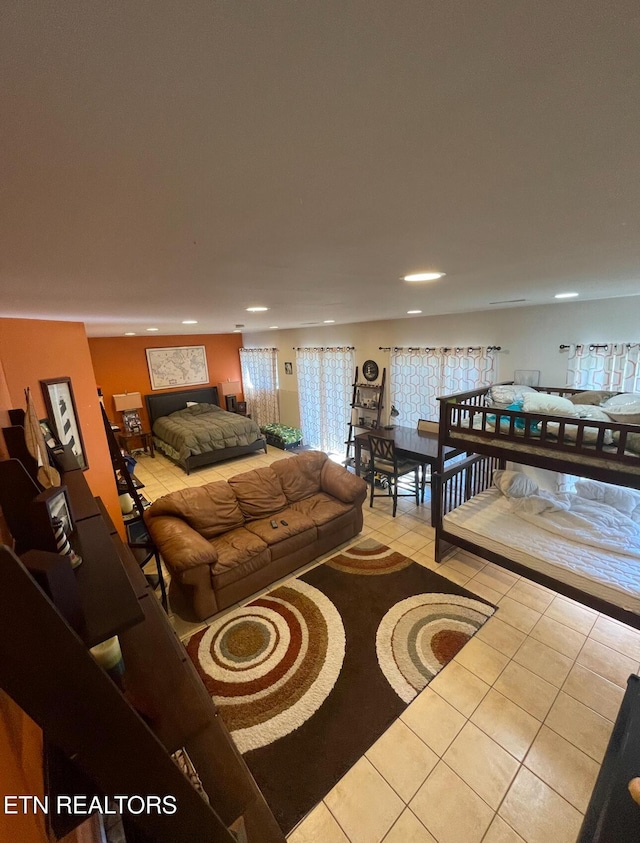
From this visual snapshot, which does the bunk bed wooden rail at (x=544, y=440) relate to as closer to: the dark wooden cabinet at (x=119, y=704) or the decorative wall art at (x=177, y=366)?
the dark wooden cabinet at (x=119, y=704)

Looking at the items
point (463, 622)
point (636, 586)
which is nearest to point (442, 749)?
point (463, 622)

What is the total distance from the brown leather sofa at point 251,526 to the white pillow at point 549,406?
1700mm

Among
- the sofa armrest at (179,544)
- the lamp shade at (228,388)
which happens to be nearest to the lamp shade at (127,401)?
the lamp shade at (228,388)

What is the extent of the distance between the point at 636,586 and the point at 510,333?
2624 millimetres

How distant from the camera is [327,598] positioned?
9.22ft

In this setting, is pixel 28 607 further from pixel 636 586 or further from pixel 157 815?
pixel 636 586

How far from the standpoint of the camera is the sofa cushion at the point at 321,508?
333 centimetres

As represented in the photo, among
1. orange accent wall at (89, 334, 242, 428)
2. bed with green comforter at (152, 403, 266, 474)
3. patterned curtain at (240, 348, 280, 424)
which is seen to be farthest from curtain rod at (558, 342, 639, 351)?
orange accent wall at (89, 334, 242, 428)

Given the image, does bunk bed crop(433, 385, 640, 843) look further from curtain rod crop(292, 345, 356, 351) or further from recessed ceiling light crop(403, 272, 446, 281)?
curtain rod crop(292, 345, 356, 351)

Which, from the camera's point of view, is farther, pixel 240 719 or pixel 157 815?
pixel 240 719

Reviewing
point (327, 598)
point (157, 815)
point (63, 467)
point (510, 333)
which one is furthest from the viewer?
point (510, 333)

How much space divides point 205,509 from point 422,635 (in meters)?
1.98

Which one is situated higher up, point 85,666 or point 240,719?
point 85,666

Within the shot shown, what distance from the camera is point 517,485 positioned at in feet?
10.5
